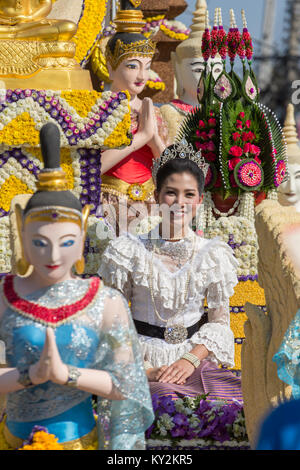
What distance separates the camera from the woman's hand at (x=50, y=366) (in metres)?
2.08

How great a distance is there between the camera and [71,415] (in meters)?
2.34

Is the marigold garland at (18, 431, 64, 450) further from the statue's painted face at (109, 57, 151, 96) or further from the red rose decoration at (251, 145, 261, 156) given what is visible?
the statue's painted face at (109, 57, 151, 96)

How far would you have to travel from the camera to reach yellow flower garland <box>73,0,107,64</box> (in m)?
5.91

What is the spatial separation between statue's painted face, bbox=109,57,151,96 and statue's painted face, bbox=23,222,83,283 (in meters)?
2.84

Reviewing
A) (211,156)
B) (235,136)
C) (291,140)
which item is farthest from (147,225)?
(291,140)

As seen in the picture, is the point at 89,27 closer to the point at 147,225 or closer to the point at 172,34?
the point at 147,225

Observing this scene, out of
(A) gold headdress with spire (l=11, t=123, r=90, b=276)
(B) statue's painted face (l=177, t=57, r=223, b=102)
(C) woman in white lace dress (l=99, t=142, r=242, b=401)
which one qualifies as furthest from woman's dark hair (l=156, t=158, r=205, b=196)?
(B) statue's painted face (l=177, t=57, r=223, b=102)

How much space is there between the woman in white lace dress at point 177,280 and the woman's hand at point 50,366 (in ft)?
3.99

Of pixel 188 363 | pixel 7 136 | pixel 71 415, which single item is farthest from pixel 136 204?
pixel 71 415

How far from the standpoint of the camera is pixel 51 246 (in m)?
2.26

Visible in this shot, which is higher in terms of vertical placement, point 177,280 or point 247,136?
point 247,136

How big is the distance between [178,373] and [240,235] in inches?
51.9

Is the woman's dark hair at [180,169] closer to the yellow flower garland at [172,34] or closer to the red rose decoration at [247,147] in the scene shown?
the red rose decoration at [247,147]

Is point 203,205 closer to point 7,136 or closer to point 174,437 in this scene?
point 7,136
